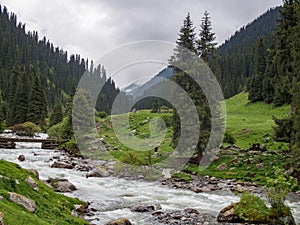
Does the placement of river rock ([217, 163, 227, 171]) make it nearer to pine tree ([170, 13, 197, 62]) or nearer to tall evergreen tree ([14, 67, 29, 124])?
pine tree ([170, 13, 197, 62])

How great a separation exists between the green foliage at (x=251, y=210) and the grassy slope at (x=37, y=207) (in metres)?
8.57

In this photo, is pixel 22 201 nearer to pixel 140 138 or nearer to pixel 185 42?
pixel 185 42

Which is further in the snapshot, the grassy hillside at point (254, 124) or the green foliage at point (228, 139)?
the grassy hillside at point (254, 124)

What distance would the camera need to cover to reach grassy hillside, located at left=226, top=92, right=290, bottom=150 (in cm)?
4262

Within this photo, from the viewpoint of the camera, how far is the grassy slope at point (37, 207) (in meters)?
11.5

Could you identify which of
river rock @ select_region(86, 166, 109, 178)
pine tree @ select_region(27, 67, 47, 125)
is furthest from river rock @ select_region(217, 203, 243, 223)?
pine tree @ select_region(27, 67, 47, 125)

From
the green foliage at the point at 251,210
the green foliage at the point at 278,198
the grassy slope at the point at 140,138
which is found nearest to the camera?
the green foliage at the point at 278,198

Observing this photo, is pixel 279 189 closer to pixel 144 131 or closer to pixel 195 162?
pixel 195 162

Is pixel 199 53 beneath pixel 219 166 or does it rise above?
above

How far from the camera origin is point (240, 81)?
477 feet

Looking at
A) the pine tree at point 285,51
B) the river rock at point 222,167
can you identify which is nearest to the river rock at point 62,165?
the river rock at point 222,167

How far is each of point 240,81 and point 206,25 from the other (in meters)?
112

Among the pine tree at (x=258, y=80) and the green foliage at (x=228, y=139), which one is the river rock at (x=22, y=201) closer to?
the green foliage at (x=228, y=139)

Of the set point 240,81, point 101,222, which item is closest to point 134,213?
point 101,222
